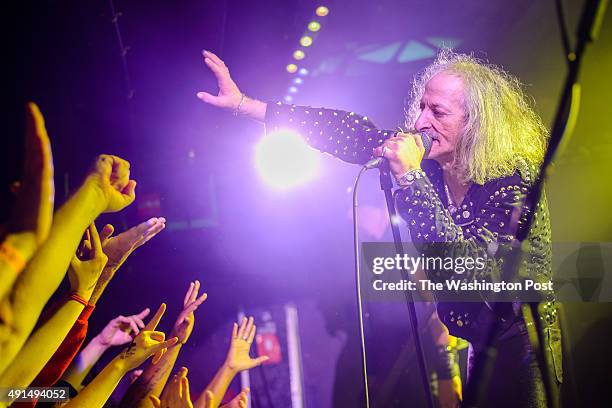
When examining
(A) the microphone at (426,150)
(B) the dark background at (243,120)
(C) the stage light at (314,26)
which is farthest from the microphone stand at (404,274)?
(C) the stage light at (314,26)

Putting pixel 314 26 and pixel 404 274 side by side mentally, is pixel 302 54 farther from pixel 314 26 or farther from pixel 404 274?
pixel 404 274

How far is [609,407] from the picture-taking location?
145 inches

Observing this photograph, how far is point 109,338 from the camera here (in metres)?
2.14

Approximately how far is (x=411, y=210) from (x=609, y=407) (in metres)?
3.46

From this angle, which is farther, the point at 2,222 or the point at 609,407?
the point at 609,407

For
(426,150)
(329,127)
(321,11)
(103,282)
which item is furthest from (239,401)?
(321,11)

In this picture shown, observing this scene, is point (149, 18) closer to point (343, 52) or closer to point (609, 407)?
point (343, 52)

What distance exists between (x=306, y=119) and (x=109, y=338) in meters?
1.39

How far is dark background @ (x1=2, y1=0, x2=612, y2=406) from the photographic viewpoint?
88.0 inches

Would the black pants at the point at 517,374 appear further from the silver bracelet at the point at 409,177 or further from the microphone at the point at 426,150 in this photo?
the microphone at the point at 426,150

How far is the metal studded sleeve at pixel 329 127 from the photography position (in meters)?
1.97

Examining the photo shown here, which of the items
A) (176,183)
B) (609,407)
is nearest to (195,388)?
(176,183)

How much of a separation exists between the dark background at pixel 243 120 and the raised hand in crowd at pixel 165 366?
53 mm

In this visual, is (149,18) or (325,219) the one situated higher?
(149,18)
